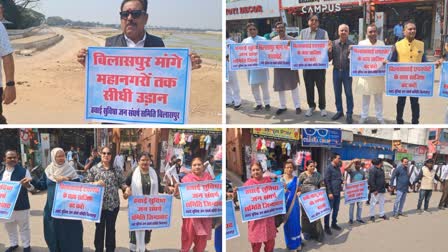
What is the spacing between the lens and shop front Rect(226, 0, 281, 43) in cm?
596

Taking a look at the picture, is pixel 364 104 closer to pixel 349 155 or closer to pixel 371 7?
pixel 349 155

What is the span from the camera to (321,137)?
3.80 meters

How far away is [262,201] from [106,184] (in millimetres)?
1332

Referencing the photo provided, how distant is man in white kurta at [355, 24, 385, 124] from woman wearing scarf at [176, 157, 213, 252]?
1963mm

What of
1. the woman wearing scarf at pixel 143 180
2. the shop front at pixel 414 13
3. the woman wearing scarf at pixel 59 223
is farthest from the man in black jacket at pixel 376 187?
the shop front at pixel 414 13

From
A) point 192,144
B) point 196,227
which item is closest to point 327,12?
point 192,144

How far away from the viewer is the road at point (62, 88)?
14.0ft

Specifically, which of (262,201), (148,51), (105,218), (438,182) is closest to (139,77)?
(148,51)

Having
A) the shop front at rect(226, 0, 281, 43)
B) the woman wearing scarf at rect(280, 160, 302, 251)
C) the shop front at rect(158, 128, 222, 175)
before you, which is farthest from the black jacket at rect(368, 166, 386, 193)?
the shop front at rect(226, 0, 281, 43)

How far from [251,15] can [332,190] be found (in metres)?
5.09

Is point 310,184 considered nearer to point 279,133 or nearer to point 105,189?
point 279,133

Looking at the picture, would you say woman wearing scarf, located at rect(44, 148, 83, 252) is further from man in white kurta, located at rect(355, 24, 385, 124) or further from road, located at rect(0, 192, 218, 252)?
man in white kurta, located at rect(355, 24, 385, 124)

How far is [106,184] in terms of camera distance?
3398 mm

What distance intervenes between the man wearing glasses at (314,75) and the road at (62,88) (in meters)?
1.09
